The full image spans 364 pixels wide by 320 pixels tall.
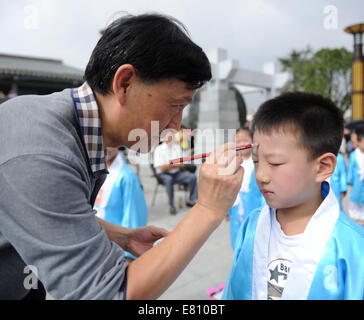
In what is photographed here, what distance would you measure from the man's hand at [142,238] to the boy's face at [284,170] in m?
0.50

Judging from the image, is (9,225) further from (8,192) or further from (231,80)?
(231,80)

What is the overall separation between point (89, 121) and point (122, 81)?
0.17 m

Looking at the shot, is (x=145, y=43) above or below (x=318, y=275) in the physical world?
above

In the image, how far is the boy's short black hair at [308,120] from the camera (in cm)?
122

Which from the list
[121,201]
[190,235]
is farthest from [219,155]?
[121,201]

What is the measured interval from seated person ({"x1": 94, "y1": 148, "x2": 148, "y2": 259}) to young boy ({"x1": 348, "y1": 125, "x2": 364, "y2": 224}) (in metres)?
2.83

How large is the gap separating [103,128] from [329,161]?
0.91m

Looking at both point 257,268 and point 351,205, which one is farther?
point 351,205

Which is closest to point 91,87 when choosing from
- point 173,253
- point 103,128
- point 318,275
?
point 103,128

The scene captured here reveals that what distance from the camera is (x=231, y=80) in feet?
38.9

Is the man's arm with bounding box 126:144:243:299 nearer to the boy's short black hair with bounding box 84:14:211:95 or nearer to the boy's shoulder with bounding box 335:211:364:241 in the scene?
the boy's short black hair with bounding box 84:14:211:95

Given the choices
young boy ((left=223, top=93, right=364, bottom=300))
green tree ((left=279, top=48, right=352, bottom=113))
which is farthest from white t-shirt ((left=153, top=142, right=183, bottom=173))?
green tree ((left=279, top=48, right=352, bottom=113))

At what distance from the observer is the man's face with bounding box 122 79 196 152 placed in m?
0.99
